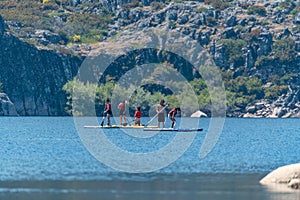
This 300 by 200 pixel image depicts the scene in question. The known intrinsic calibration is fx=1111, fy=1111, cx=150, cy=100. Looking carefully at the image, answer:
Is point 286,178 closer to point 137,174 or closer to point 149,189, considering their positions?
point 149,189

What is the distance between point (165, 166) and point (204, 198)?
50.1 feet

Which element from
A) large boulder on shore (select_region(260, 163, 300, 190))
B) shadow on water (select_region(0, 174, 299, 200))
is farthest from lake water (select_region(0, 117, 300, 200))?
large boulder on shore (select_region(260, 163, 300, 190))

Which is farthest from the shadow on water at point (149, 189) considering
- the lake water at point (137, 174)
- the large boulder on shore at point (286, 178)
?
the large boulder on shore at point (286, 178)

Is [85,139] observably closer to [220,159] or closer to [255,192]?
[220,159]

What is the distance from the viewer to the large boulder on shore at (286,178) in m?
51.0

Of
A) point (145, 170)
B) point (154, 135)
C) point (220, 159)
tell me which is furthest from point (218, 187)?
point (154, 135)

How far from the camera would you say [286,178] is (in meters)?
51.8

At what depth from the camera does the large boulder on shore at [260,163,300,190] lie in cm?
5100

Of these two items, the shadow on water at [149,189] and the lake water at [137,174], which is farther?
the lake water at [137,174]

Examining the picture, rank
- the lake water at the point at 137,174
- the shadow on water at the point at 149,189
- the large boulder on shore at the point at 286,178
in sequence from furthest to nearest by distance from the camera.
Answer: the large boulder on shore at the point at 286,178 → the lake water at the point at 137,174 → the shadow on water at the point at 149,189

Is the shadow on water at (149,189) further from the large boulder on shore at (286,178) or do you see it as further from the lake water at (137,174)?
the large boulder on shore at (286,178)

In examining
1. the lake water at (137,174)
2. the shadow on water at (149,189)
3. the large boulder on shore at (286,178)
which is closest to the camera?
the shadow on water at (149,189)

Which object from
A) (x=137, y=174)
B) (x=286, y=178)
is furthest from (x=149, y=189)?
(x=137, y=174)

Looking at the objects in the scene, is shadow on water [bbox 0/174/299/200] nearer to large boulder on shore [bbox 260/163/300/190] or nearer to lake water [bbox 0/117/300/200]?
lake water [bbox 0/117/300/200]
